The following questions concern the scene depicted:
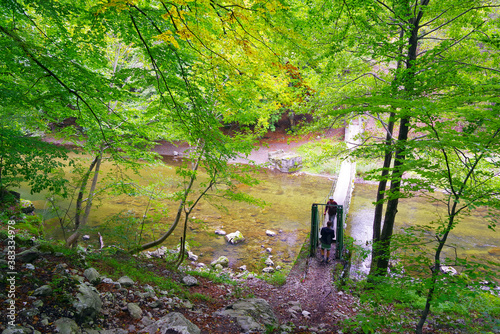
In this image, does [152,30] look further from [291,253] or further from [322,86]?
[291,253]

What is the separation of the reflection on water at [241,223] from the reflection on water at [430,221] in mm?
1876

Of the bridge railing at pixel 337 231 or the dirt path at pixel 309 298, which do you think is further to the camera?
the bridge railing at pixel 337 231

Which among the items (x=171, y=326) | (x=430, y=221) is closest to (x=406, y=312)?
(x=171, y=326)

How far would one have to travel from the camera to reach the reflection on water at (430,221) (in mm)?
7977

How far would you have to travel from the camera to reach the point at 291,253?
25.9 ft

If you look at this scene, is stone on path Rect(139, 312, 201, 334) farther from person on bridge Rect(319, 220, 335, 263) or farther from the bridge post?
the bridge post

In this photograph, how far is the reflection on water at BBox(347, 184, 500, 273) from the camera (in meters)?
7.98

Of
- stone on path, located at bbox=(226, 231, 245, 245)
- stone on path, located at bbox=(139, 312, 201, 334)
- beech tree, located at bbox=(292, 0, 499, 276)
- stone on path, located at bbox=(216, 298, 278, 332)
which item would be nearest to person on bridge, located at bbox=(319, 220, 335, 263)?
beech tree, located at bbox=(292, 0, 499, 276)

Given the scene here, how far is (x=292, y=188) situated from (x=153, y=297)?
11449 millimetres

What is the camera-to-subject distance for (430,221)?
9352mm

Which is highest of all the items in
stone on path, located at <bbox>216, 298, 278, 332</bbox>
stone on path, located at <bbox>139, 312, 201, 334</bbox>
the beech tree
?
the beech tree

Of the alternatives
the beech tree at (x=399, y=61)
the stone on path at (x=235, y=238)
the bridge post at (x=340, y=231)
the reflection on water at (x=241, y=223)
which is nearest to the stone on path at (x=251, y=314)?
the beech tree at (x=399, y=61)

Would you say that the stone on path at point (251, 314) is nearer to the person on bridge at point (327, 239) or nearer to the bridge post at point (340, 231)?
the person on bridge at point (327, 239)

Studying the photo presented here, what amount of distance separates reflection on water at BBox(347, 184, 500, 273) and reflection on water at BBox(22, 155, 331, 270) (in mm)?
1876
